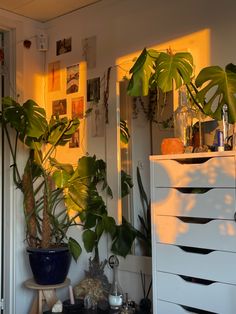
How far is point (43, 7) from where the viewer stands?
8.89 ft

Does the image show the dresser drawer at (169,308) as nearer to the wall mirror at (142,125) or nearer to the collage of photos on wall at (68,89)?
the wall mirror at (142,125)

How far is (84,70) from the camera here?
2682mm

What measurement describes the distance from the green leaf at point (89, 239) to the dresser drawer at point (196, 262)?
731 millimetres

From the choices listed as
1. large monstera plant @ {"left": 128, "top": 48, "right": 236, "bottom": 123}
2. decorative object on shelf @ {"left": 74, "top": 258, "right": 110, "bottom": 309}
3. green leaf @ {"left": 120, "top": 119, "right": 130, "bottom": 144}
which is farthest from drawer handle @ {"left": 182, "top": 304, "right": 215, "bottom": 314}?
green leaf @ {"left": 120, "top": 119, "right": 130, "bottom": 144}

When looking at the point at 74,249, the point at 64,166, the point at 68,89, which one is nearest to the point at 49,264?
the point at 74,249

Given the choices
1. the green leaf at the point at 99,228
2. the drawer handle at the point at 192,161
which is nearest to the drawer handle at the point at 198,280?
the drawer handle at the point at 192,161

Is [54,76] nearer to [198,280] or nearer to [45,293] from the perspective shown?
[45,293]

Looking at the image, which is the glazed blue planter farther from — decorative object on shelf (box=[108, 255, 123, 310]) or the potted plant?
decorative object on shelf (box=[108, 255, 123, 310])

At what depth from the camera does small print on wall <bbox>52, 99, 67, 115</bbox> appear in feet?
9.19

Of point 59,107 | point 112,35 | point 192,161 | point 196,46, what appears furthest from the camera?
point 59,107

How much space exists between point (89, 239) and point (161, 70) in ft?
3.99

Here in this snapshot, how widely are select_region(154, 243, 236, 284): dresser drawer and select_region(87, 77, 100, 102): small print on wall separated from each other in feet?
3.78

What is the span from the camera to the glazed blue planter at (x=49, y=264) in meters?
2.35

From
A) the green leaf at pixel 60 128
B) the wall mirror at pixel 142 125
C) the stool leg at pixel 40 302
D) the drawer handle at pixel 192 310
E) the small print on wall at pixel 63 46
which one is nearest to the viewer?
the drawer handle at pixel 192 310
